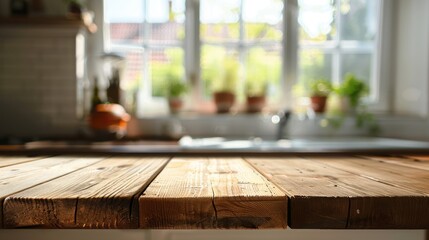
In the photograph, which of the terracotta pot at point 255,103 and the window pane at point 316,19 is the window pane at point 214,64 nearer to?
the terracotta pot at point 255,103

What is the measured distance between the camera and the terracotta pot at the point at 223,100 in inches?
92.5

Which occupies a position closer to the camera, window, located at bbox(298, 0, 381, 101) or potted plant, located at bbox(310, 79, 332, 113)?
potted plant, located at bbox(310, 79, 332, 113)

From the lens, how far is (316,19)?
2.45 meters

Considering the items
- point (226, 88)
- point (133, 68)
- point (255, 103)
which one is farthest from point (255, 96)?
point (133, 68)

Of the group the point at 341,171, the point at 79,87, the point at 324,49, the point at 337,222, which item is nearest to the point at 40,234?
the point at 337,222

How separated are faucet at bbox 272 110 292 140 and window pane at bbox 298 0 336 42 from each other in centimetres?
63

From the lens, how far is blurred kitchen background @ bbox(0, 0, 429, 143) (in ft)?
7.43

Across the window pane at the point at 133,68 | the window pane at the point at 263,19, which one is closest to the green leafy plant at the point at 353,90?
the window pane at the point at 263,19

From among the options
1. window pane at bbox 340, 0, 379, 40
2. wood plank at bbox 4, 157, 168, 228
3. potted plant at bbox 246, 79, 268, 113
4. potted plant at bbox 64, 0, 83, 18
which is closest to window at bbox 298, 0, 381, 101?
window pane at bbox 340, 0, 379, 40

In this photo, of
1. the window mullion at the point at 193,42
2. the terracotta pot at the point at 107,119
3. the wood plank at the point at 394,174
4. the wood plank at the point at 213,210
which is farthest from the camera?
the window mullion at the point at 193,42

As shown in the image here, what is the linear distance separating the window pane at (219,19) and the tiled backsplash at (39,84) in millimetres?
777

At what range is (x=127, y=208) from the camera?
1.85ft

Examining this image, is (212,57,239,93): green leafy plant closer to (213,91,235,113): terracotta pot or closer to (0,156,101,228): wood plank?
(213,91,235,113): terracotta pot

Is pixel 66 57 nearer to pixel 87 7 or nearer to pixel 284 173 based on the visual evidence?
pixel 87 7
